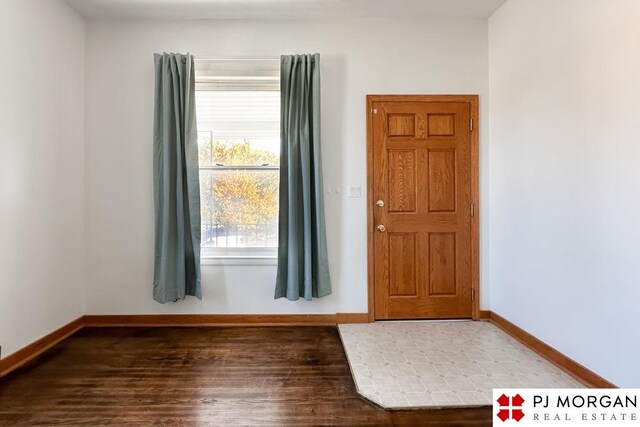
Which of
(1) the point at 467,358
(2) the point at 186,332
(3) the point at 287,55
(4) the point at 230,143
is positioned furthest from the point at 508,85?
(2) the point at 186,332

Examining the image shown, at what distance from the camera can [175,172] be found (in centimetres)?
303

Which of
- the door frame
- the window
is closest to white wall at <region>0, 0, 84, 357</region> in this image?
the window

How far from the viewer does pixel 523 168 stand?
273 centimetres

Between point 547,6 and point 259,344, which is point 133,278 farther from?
point 547,6

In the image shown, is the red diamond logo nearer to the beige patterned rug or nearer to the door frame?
the beige patterned rug

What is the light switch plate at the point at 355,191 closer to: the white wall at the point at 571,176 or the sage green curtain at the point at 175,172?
the white wall at the point at 571,176

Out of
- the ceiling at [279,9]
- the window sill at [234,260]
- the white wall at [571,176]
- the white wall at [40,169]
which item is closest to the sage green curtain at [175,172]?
the window sill at [234,260]

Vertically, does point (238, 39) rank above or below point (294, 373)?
above

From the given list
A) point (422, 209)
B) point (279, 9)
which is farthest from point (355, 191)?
point (279, 9)

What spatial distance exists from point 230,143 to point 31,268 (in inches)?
70.6

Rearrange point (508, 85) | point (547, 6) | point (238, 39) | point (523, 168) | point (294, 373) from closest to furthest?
1. point (294, 373)
2. point (547, 6)
3. point (523, 168)
4. point (508, 85)
5. point (238, 39)

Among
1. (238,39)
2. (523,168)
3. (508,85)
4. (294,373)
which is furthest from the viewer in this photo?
(238,39)

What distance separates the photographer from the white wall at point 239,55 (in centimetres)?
313

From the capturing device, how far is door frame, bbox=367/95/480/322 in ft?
10.4
